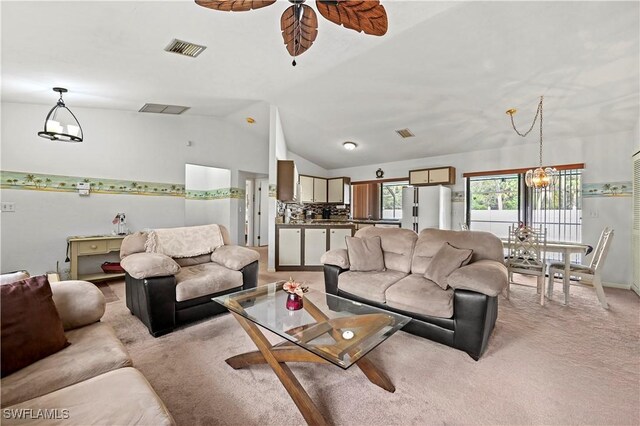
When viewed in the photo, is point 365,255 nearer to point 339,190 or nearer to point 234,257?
point 234,257

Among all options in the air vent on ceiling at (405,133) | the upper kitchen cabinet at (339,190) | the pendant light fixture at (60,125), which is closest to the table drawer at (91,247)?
the pendant light fixture at (60,125)

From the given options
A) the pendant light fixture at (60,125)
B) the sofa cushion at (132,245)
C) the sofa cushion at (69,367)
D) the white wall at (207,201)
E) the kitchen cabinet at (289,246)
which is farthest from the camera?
the white wall at (207,201)

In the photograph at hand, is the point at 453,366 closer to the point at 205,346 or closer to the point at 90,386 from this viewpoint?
the point at 205,346

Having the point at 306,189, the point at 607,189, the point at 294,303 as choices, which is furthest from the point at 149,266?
the point at 607,189

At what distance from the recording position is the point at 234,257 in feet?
9.66

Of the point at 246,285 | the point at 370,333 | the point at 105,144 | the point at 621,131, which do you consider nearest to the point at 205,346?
the point at 246,285

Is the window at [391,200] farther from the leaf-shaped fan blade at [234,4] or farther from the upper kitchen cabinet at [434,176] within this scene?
the leaf-shaped fan blade at [234,4]

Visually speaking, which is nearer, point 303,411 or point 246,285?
point 303,411

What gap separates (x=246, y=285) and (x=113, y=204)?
10.0ft

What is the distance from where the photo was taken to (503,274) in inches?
86.3

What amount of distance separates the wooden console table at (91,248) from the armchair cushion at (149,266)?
6.82 ft

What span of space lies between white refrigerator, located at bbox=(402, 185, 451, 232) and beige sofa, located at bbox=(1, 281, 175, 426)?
211 inches

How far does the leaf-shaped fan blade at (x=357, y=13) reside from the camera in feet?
5.99

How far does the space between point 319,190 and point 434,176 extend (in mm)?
2861
